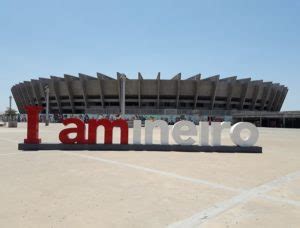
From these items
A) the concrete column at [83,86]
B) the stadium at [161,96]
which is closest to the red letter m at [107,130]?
the stadium at [161,96]

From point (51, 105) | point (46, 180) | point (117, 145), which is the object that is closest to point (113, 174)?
point (46, 180)

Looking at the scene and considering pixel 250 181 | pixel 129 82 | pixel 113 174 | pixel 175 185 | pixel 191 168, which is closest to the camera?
pixel 175 185

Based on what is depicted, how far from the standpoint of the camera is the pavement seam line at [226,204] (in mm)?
5134

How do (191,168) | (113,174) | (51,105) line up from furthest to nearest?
(51,105), (191,168), (113,174)

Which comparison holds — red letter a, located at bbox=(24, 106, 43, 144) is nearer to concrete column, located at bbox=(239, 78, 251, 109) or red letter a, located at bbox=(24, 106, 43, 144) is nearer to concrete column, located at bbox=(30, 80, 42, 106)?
concrete column, located at bbox=(239, 78, 251, 109)

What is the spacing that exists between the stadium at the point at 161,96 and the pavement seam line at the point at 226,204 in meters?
57.6

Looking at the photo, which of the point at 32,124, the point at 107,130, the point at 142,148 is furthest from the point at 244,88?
the point at 32,124

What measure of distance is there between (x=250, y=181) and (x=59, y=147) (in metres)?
10.4

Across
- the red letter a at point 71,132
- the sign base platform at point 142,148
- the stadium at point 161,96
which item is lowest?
the sign base platform at point 142,148

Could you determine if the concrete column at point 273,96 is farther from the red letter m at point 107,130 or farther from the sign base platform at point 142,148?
the red letter m at point 107,130

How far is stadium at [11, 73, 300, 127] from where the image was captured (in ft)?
224

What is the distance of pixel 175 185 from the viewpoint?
7.83 m

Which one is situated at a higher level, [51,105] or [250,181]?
[51,105]

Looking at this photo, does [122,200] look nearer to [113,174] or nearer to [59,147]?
[113,174]
